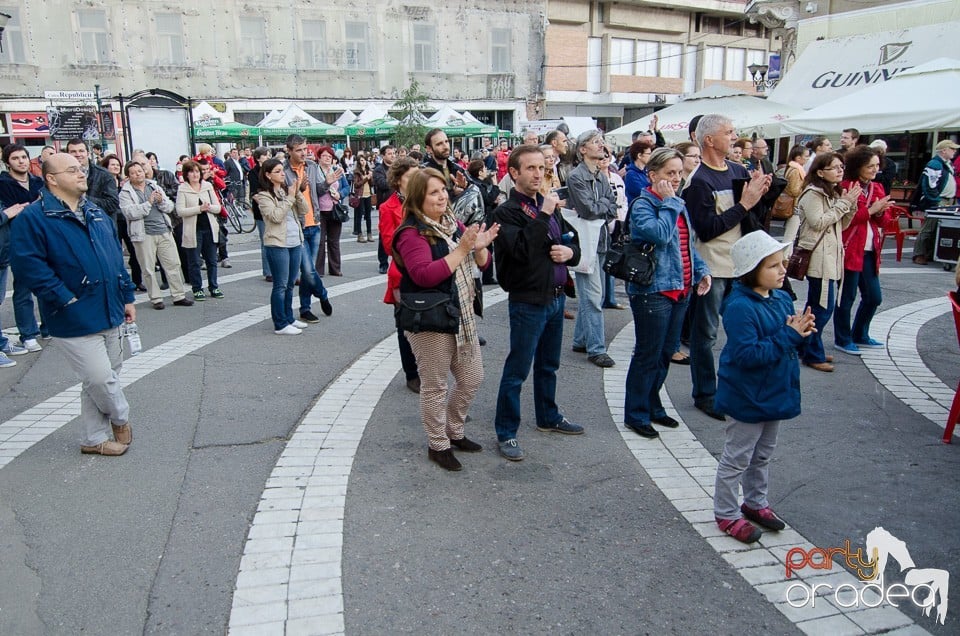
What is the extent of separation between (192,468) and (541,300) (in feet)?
7.62

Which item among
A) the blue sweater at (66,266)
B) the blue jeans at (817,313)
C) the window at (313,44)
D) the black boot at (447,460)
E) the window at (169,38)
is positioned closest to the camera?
the blue sweater at (66,266)

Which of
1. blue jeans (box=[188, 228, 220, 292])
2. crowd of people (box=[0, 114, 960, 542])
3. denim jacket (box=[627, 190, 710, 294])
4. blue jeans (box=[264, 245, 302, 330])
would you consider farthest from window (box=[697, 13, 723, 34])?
denim jacket (box=[627, 190, 710, 294])

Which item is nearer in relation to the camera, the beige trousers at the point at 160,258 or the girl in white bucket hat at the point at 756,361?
the girl in white bucket hat at the point at 756,361

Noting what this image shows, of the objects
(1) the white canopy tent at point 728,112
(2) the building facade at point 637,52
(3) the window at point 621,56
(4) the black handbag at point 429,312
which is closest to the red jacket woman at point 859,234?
(4) the black handbag at point 429,312

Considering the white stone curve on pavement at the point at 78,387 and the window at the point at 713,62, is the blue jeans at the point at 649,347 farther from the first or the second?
the window at the point at 713,62

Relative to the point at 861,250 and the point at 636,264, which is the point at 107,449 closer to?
the point at 636,264

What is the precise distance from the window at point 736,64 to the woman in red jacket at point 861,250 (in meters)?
47.8

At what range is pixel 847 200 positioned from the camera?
634cm

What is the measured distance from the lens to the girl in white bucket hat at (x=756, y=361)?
3.50 m

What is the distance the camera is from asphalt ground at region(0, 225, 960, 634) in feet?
10.4

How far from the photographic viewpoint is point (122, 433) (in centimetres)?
477

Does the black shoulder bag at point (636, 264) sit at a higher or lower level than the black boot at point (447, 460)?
higher

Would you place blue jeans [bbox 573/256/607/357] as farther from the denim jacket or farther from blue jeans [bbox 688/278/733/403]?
the denim jacket

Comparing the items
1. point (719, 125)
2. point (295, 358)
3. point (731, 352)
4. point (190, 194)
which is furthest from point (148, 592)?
point (190, 194)
